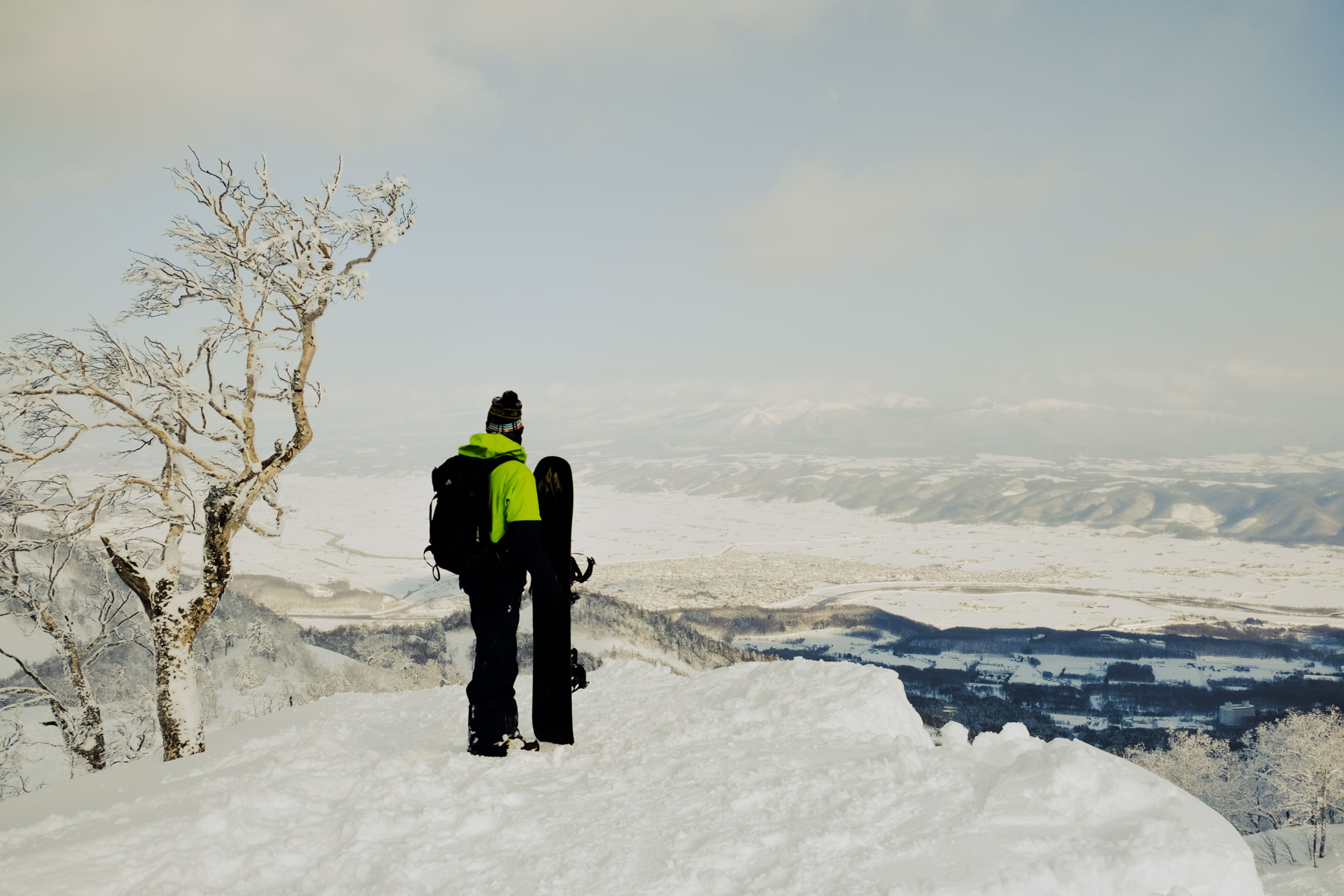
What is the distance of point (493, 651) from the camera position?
639 centimetres

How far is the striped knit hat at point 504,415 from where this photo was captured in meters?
6.58

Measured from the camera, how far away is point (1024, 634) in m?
121

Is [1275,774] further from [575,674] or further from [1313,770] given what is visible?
[575,674]

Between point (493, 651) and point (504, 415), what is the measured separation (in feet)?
7.22

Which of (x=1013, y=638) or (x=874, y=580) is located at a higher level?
(x=1013, y=638)

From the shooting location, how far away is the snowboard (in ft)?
22.6

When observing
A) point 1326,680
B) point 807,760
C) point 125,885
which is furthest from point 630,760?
point 1326,680

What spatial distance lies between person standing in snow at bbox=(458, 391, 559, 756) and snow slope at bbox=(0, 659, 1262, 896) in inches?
16.1

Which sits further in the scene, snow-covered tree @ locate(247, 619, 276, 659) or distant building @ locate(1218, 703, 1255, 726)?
distant building @ locate(1218, 703, 1255, 726)

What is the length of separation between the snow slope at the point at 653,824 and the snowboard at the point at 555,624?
1.35 ft

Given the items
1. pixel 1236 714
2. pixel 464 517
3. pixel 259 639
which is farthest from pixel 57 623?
pixel 1236 714

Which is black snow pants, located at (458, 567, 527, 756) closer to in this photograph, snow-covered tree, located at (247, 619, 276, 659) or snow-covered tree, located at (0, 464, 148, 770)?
snow-covered tree, located at (0, 464, 148, 770)

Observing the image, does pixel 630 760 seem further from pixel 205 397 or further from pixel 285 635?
pixel 285 635

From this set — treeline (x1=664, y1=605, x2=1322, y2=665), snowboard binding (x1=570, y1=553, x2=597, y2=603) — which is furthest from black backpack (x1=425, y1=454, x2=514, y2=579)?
treeline (x1=664, y1=605, x2=1322, y2=665)
